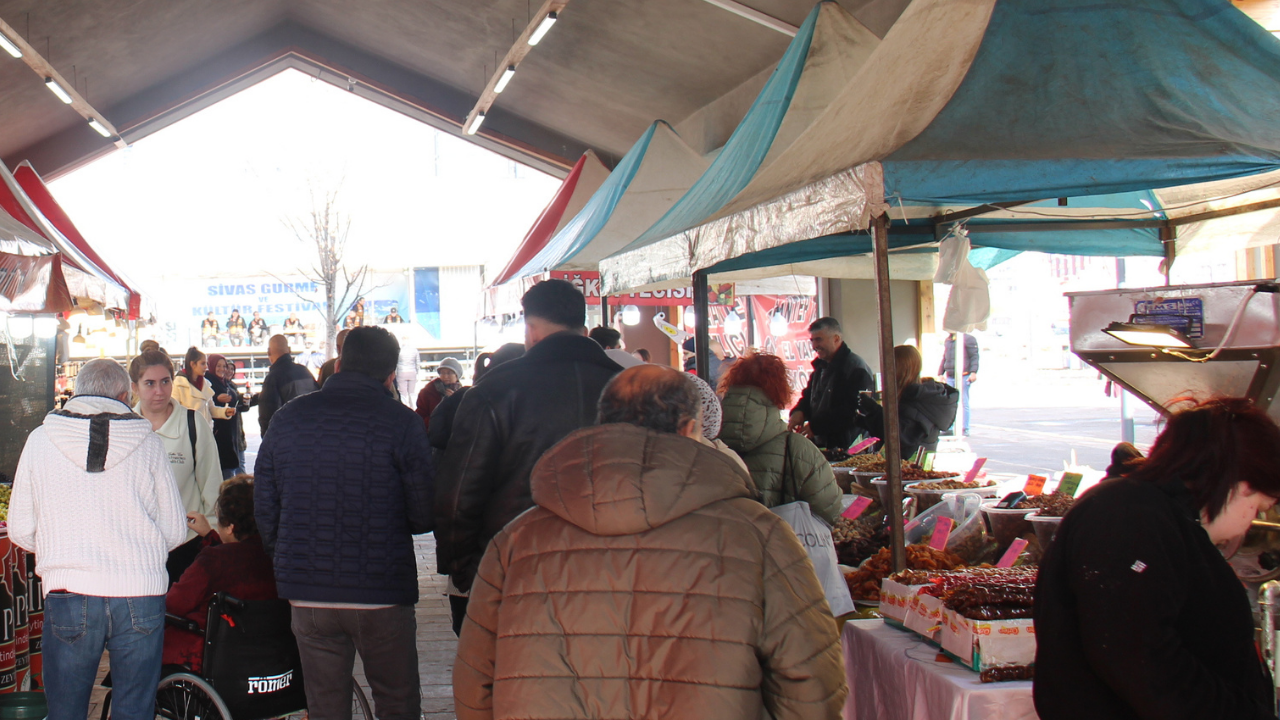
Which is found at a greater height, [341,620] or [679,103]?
[679,103]

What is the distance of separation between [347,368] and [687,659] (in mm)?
2017

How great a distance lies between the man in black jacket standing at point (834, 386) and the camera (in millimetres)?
6340

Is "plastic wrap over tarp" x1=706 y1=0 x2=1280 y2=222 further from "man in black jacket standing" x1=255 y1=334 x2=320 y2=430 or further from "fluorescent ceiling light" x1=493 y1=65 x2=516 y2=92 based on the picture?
"fluorescent ceiling light" x1=493 y1=65 x2=516 y2=92

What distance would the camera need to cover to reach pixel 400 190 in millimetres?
28672

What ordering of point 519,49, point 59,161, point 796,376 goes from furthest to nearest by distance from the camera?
point 59,161 → point 796,376 → point 519,49

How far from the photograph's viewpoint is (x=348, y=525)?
3.17 meters

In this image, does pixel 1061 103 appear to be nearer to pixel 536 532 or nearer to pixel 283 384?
pixel 536 532

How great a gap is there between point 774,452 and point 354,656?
182 centimetres

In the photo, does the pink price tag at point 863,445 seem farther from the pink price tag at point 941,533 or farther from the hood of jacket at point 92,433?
the hood of jacket at point 92,433

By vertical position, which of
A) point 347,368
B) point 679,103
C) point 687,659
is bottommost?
point 687,659

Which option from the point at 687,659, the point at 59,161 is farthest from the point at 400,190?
the point at 687,659

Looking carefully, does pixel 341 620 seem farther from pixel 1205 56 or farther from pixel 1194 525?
pixel 1205 56

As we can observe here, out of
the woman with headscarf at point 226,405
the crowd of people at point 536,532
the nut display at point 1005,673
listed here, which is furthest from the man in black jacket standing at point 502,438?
the woman with headscarf at point 226,405

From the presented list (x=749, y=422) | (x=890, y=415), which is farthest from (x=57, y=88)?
(x=890, y=415)
